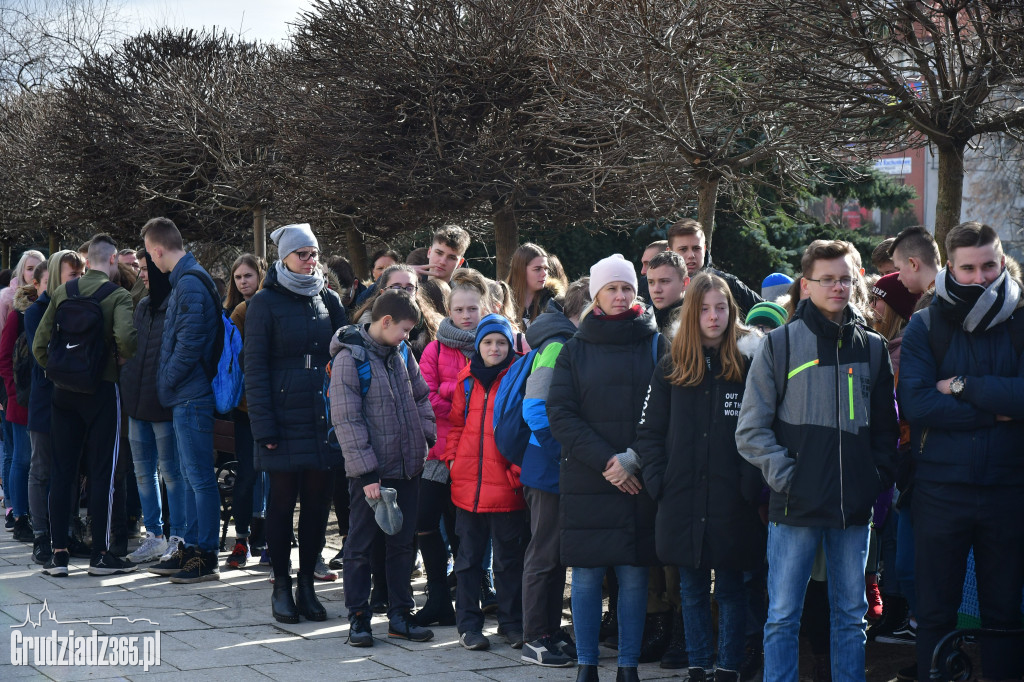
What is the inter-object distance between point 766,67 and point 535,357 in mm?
3895

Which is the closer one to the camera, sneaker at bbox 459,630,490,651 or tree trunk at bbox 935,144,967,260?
sneaker at bbox 459,630,490,651

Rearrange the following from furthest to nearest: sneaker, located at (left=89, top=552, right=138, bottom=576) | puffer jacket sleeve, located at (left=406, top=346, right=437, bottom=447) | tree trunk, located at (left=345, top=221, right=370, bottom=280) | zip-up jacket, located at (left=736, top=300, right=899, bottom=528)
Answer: tree trunk, located at (left=345, top=221, right=370, bottom=280) → sneaker, located at (left=89, top=552, right=138, bottom=576) → puffer jacket sleeve, located at (left=406, top=346, right=437, bottom=447) → zip-up jacket, located at (left=736, top=300, right=899, bottom=528)

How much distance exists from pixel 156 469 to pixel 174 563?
0.74m

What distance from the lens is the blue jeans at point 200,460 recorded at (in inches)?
296

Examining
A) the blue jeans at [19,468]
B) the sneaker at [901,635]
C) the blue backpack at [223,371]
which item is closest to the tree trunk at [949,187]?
the sneaker at [901,635]

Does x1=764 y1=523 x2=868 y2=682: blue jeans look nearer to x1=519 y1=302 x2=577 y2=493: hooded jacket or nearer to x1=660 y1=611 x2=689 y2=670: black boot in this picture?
x1=660 y1=611 x2=689 y2=670: black boot

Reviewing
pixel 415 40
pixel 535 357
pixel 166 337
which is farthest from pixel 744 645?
pixel 415 40

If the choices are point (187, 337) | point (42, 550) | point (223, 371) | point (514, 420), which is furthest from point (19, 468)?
point (514, 420)

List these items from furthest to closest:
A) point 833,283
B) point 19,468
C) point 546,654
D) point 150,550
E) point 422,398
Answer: point 19,468
point 150,550
point 422,398
point 546,654
point 833,283

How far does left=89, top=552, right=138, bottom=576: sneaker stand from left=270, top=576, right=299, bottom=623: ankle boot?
1.86 m

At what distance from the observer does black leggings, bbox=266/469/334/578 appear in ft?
21.1

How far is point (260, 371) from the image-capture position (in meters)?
6.36

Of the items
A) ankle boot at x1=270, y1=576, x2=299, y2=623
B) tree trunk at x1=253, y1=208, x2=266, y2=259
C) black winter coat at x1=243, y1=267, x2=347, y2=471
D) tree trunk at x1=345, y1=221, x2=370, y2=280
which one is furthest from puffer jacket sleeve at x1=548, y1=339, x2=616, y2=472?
tree trunk at x1=345, y1=221, x2=370, y2=280

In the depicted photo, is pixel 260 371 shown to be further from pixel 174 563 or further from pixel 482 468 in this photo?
pixel 174 563
